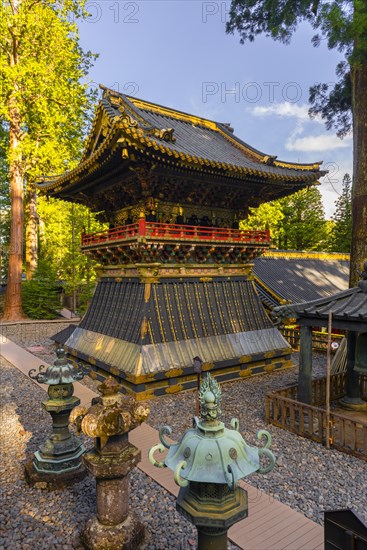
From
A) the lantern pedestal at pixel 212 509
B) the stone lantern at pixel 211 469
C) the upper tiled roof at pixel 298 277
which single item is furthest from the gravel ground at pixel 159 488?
the upper tiled roof at pixel 298 277

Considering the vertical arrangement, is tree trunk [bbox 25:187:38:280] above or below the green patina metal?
above

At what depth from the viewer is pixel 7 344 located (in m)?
18.8

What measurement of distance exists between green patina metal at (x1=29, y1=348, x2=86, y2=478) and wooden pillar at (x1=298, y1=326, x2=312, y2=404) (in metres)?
5.76

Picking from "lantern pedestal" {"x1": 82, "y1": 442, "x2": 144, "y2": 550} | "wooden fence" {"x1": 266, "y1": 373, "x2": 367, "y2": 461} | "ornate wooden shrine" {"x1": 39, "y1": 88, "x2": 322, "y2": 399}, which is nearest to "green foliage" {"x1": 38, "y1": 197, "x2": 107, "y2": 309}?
"ornate wooden shrine" {"x1": 39, "y1": 88, "x2": 322, "y2": 399}

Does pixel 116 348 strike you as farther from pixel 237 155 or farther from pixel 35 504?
pixel 237 155

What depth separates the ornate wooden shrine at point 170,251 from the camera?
11133 millimetres

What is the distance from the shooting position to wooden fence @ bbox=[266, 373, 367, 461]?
24.6 feet

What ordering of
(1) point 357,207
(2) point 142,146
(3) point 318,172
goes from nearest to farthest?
(2) point 142,146 → (1) point 357,207 → (3) point 318,172

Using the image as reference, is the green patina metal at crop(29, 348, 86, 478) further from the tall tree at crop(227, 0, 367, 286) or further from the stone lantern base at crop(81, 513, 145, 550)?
the tall tree at crop(227, 0, 367, 286)

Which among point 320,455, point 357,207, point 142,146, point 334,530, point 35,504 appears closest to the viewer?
point 334,530

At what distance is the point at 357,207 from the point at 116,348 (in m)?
10.3

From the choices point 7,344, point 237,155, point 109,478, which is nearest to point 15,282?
point 7,344

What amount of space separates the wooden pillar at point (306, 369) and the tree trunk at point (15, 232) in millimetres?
22943

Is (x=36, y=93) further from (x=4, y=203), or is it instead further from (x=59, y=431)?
(x=59, y=431)
